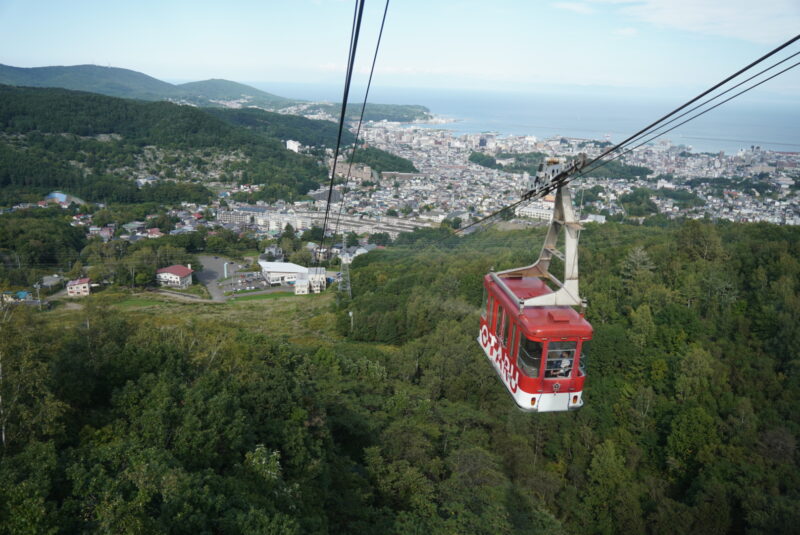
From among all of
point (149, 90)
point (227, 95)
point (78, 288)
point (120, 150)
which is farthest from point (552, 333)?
point (227, 95)

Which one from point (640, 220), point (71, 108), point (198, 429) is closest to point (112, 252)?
point (198, 429)

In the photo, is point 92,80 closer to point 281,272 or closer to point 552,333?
point 281,272

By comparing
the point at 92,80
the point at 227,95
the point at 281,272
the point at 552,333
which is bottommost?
the point at 281,272

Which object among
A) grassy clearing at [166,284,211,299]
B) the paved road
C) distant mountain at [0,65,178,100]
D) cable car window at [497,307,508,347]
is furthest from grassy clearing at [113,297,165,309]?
distant mountain at [0,65,178,100]

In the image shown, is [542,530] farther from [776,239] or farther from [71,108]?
[71,108]

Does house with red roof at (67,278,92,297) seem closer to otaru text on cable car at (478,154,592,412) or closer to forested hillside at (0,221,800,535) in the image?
forested hillside at (0,221,800,535)
